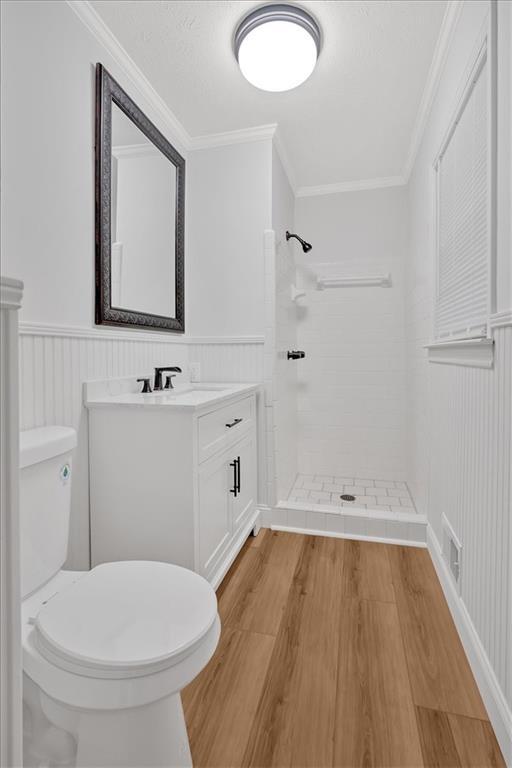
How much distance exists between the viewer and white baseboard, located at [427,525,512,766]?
1.04 m

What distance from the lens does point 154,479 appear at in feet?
5.05

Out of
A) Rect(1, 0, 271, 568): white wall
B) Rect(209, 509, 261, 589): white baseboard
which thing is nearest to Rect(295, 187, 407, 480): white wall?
Rect(209, 509, 261, 589): white baseboard

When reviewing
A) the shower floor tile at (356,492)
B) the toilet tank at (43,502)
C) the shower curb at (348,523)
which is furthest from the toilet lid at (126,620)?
the shower floor tile at (356,492)

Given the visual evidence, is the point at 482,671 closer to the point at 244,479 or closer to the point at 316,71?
the point at 244,479

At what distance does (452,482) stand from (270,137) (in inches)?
86.5

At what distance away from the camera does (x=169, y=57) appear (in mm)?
1857

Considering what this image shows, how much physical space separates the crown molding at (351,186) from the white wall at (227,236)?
100cm

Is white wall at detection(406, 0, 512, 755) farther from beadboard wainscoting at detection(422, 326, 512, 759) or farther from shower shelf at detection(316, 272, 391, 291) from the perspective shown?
shower shelf at detection(316, 272, 391, 291)

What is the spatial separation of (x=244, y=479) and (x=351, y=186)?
8.35 feet

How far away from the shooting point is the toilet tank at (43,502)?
1101 millimetres

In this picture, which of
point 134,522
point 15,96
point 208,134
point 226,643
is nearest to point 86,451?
point 134,522

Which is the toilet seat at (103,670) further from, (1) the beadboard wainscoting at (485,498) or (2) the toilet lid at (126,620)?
(1) the beadboard wainscoting at (485,498)

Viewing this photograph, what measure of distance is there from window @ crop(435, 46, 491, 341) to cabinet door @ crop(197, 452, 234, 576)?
44.9 inches

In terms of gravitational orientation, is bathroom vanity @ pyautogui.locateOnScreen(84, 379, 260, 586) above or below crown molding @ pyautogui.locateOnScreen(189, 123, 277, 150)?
below
